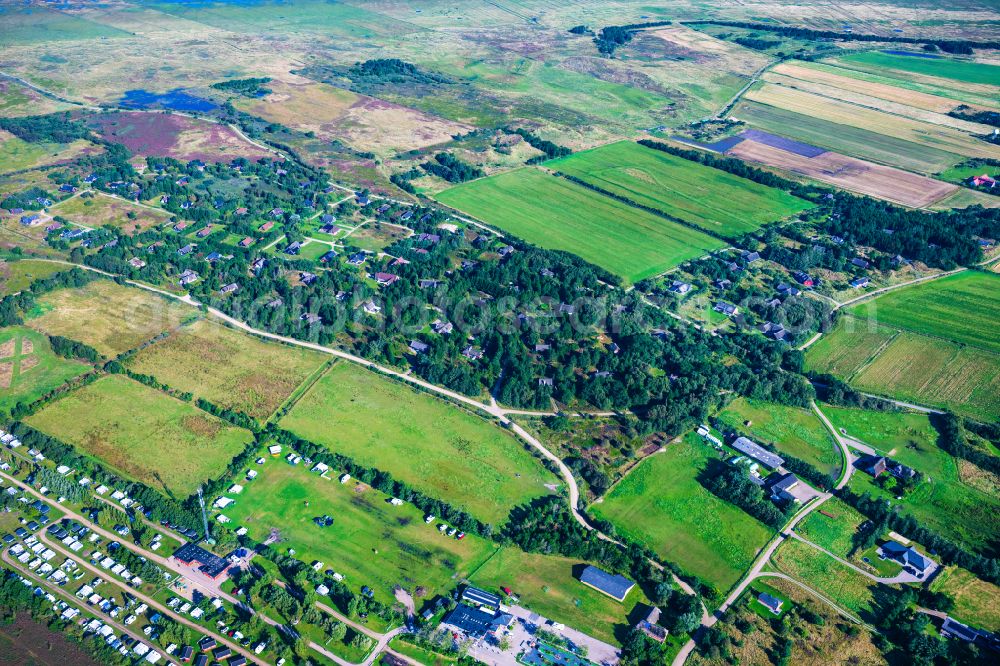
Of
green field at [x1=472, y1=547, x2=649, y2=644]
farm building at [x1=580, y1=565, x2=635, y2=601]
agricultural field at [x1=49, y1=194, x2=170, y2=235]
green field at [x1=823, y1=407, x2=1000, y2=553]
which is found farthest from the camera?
agricultural field at [x1=49, y1=194, x2=170, y2=235]

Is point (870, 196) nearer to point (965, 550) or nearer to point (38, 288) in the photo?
point (965, 550)

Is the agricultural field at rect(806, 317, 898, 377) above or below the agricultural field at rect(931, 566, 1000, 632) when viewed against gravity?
above

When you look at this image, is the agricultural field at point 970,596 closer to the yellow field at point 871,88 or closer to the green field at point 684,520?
the green field at point 684,520

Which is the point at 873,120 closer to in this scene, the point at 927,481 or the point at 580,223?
the point at 580,223

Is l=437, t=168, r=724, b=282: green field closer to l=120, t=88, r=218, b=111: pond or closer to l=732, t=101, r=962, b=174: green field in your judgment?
l=732, t=101, r=962, b=174: green field

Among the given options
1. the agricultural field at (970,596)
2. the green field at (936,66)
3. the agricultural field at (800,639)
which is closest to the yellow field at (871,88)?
the green field at (936,66)

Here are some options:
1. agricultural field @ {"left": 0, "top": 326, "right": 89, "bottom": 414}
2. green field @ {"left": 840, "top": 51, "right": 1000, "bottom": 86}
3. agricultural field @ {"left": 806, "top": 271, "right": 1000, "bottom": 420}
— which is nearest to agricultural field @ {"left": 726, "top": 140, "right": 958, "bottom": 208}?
agricultural field @ {"left": 806, "top": 271, "right": 1000, "bottom": 420}

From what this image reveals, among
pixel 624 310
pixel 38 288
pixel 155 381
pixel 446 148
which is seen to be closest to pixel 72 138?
pixel 38 288
